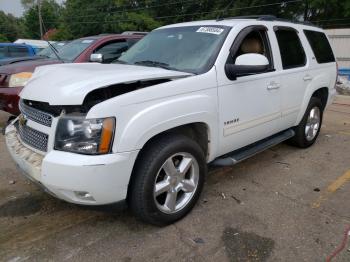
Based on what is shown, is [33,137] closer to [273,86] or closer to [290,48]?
[273,86]

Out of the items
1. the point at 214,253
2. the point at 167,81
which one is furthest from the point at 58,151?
the point at 214,253

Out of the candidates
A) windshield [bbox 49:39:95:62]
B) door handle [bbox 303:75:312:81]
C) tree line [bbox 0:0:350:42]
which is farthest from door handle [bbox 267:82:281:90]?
tree line [bbox 0:0:350:42]

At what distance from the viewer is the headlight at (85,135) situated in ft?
8.68

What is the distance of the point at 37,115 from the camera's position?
3.03 metres

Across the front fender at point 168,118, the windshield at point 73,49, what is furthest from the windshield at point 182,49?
the windshield at point 73,49

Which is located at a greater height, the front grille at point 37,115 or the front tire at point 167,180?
the front grille at point 37,115

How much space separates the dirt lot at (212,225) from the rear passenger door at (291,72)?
2.64 ft

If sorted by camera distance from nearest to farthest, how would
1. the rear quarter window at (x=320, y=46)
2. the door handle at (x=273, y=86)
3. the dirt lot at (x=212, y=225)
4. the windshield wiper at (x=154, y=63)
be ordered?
the dirt lot at (x=212, y=225) < the windshield wiper at (x=154, y=63) < the door handle at (x=273, y=86) < the rear quarter window at (x=320, y=46)

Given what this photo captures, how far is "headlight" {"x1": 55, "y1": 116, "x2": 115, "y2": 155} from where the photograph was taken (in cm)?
265

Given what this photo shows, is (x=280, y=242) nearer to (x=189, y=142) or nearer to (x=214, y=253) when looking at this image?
(x=214, y=253)

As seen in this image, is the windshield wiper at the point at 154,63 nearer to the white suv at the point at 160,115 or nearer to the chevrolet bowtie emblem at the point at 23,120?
the white suv at the point at 160,115

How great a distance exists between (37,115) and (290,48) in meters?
3.28

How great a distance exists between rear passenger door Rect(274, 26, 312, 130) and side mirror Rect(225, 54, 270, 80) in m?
0.97

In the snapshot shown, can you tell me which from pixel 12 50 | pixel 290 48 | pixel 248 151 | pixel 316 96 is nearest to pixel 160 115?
pixel 248 151
